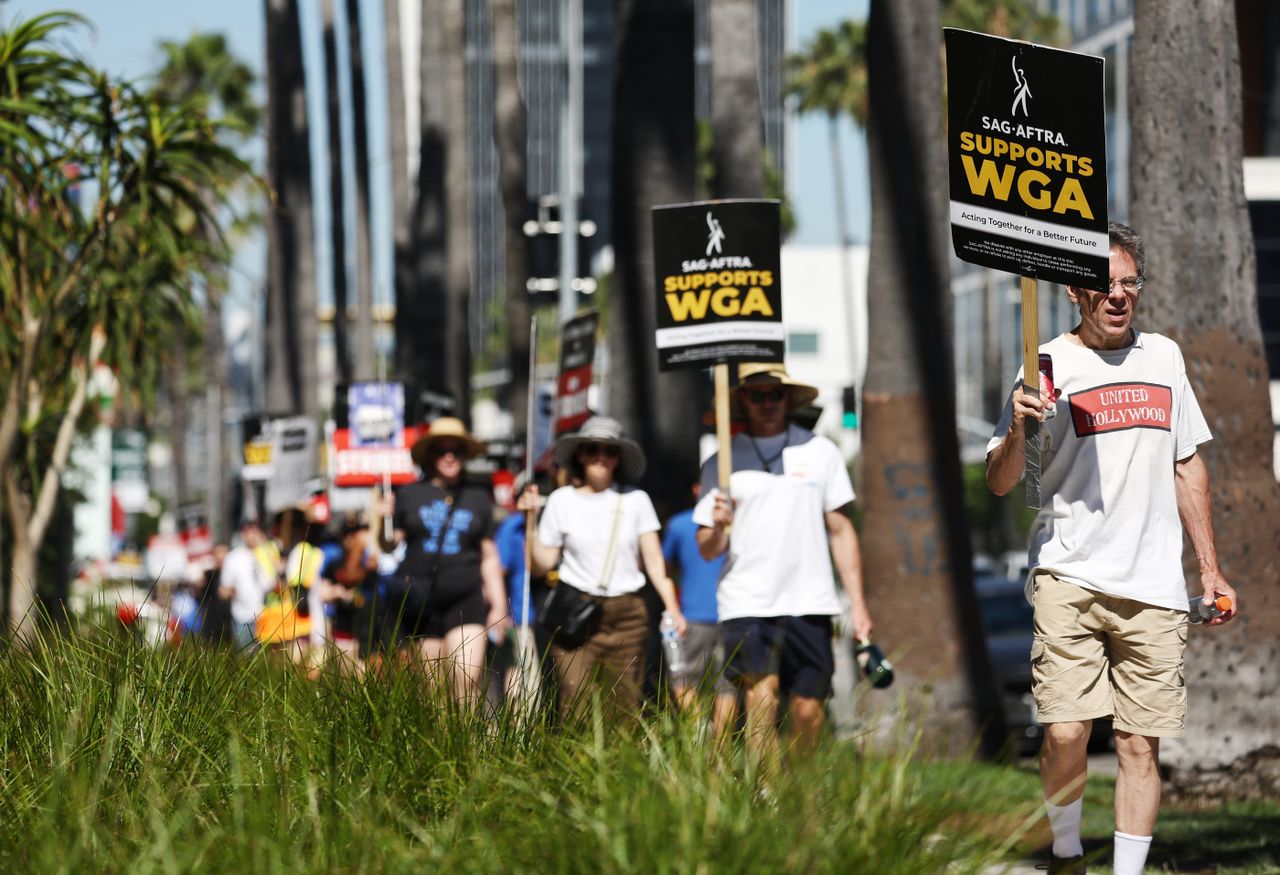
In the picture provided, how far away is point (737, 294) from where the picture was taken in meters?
9.93

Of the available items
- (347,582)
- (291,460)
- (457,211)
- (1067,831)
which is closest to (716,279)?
(1067,831)

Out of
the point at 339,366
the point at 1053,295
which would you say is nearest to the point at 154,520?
the point at 1053,295

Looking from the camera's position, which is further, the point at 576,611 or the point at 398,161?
the point at 398,161

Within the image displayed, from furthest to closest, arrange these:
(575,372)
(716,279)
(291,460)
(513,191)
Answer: (513,191) < (291,460) < (575,372) < (716,279)

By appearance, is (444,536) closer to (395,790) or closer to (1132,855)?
(1132,855)

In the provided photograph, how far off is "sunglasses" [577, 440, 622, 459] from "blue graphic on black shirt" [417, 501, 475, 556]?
1591mm

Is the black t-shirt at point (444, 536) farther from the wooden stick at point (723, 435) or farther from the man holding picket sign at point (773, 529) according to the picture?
the wooden stick at point (723, 435)

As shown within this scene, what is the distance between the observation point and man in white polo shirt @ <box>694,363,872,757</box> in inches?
354

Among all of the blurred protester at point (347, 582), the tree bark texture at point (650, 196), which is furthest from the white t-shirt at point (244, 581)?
the tree bark texture at point (650, 196)

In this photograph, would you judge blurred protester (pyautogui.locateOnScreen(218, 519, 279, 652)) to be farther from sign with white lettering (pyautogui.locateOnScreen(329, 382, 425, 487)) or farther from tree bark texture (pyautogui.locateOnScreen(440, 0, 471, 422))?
tree bark texture (pyautogui.locateOnScreen(440, 0, 471, 422))

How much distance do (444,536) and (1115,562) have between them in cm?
574

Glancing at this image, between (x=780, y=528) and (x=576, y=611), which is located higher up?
(x=780, y=528)

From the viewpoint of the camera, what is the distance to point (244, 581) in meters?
17.4

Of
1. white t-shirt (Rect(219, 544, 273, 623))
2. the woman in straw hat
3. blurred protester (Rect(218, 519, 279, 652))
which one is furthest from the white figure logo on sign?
white t-shirt (Rect(219, 544, 273, 623))
